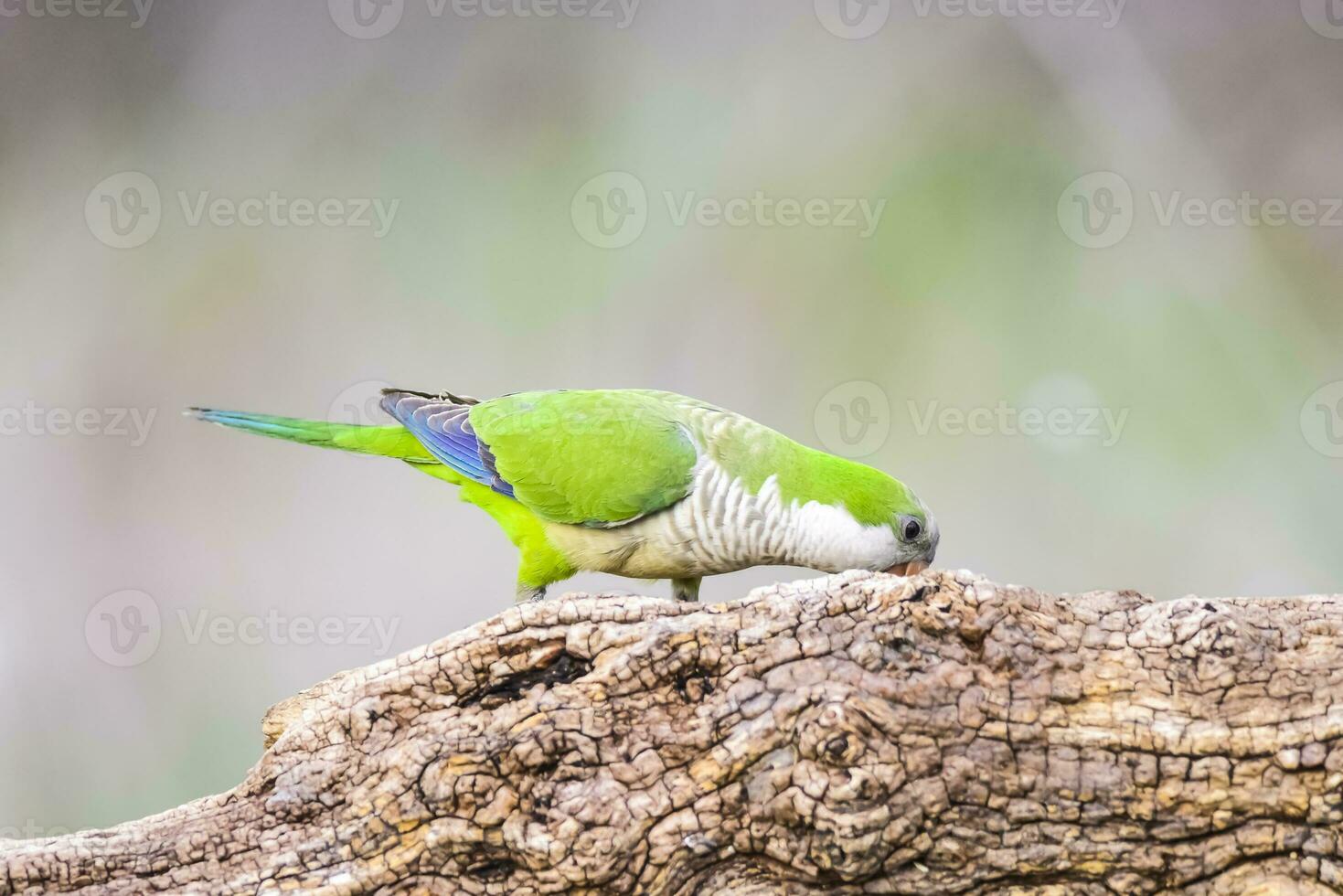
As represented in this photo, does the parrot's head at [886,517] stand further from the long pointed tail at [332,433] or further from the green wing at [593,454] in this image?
the long pointed tail at [332,433]

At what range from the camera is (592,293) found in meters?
4.19

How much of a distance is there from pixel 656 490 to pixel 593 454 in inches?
8.1

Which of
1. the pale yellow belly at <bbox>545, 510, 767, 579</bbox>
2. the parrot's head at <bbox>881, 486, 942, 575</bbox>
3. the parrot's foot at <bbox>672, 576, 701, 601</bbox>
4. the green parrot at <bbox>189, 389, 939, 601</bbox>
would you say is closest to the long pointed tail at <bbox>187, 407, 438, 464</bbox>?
the green parrot at <bbox>189, 389, 939, 601</bbox>

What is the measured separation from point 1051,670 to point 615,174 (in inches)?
117

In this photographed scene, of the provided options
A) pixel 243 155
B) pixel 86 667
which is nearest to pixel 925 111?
pixel 243 155

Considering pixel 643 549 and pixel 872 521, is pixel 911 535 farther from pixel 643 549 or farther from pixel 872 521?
pixel 643 549

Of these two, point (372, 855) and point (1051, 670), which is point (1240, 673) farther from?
point (372, 855)

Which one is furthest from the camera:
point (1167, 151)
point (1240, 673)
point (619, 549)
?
point (1167, 151)

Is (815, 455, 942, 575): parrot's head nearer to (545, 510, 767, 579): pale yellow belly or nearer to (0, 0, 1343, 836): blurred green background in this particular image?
(545, 510, 767, 579): pale yellow belly

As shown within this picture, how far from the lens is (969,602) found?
5.96ft

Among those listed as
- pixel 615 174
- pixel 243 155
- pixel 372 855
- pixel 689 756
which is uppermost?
pixel 615 174

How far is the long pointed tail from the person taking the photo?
3.08 meters

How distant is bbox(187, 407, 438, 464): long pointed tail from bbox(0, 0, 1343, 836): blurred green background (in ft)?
3.27

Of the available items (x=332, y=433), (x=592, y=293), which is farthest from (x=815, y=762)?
(x=592, y=293)
